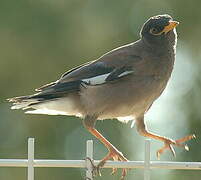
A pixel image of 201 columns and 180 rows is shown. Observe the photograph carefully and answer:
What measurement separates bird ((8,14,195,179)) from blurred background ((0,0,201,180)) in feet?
13.1

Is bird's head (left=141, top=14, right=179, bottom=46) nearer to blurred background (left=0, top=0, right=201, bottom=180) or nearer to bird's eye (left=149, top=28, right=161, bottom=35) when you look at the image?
bird's eye (left=149, top=28, right=161, bottom=35)

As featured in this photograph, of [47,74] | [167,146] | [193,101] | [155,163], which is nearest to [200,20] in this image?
[193,101]

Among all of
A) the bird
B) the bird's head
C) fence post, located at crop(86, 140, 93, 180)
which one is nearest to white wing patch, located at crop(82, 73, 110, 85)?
the bird

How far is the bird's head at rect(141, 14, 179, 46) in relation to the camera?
21.9 ft

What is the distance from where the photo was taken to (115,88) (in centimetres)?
652

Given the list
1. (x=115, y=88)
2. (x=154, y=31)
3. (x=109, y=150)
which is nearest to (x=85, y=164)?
(x=109, y=150)

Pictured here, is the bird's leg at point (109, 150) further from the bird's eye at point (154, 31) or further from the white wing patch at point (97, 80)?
the bird's eye at point (154, 31)

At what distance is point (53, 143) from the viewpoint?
1115cm

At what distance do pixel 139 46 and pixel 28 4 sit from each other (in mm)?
4413

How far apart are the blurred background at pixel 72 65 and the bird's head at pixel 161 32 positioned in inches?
153

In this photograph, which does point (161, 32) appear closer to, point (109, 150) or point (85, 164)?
point (109, 150)

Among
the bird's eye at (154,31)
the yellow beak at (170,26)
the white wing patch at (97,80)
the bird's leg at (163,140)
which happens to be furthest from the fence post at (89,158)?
the bird's eye at (154,31)

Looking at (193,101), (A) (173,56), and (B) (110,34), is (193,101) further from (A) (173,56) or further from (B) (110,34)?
(A) (173,56)

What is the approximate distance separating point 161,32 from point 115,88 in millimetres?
537
